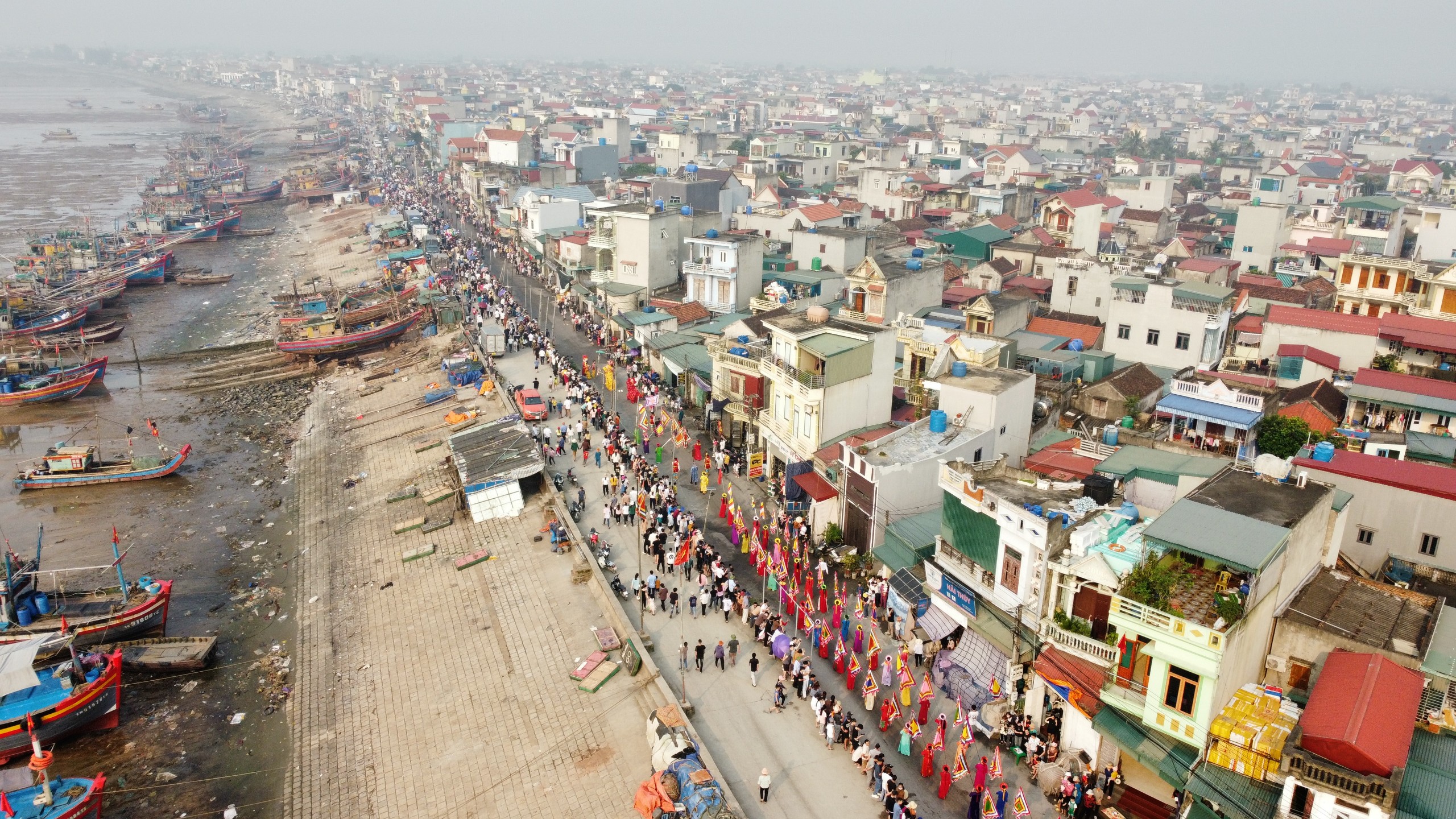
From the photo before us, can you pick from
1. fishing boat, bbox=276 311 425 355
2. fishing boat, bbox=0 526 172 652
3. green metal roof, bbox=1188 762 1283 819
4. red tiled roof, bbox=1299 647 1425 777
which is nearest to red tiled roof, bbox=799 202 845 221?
fishing boat, bbox=276 311 425 355

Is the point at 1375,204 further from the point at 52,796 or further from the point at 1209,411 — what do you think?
the point at 52,796

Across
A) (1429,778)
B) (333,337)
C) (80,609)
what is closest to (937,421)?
(1429,778)

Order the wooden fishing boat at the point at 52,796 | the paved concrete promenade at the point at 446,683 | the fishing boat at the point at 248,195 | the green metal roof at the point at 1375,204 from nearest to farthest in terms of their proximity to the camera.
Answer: the wooden fishing boat at the point at 52,796 → the paved concrete promenade at the point at 446,683 → the green metal roof at the point at 1375,204 → the fishing boat at the point at 248,195

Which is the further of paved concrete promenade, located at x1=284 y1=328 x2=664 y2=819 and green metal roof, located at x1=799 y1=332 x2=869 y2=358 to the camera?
green metal roof, located at x1=799 y1=332 x2=869 y2=358

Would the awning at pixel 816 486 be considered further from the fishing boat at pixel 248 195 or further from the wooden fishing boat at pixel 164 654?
the fishing boat at pixel 248 195

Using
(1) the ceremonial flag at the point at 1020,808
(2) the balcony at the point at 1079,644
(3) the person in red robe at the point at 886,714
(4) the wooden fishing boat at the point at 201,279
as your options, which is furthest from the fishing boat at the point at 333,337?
(1) the ceremonial flag at the point at 1020,808

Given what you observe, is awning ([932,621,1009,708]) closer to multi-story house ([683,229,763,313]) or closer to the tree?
the tree
